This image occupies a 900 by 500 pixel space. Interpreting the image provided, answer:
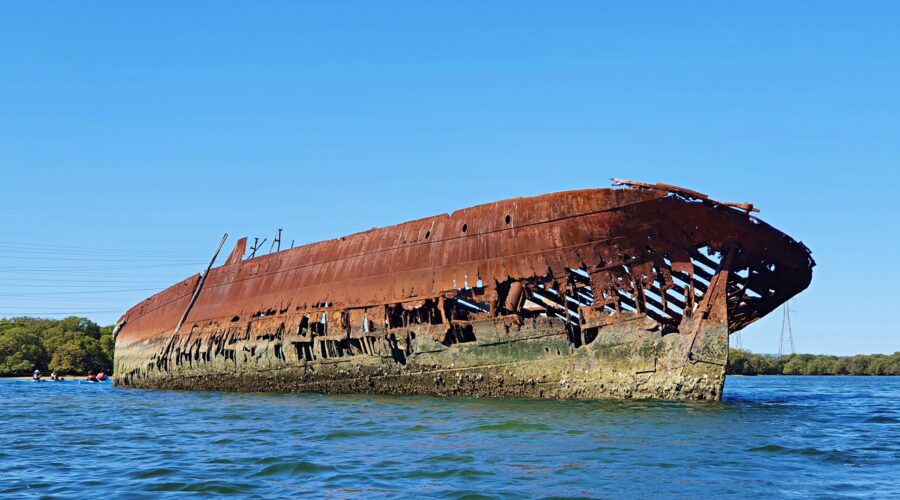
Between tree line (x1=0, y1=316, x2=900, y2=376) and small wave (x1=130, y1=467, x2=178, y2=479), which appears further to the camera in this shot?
tree line (x1=0, y1=316, x2=900, y2=376)

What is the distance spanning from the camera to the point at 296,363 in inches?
723

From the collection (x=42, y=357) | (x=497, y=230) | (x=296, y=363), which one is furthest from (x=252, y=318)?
(x=42, y=357)

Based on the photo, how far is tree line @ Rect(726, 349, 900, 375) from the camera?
6838 centimetres

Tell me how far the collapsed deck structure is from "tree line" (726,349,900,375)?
55.3m

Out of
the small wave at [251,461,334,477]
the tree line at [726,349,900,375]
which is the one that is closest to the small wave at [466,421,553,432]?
the small wave at [251,461,334,477]

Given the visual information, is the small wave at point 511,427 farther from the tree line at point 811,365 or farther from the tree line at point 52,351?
the tree line at point 811,365

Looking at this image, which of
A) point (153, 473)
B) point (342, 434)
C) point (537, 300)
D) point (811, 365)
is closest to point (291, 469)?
point (153, 473)

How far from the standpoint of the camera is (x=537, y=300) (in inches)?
570

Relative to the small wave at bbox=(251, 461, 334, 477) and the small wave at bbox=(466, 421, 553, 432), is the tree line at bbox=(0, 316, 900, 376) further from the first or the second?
the small wave at bbox=(251, 461, 334, 477)

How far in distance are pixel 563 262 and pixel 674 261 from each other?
75.6 inches

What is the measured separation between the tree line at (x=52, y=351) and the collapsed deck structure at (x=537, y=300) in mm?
42988

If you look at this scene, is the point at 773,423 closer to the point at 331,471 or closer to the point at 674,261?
the point at 674,261

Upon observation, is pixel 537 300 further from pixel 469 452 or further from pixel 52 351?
pixel 52 351

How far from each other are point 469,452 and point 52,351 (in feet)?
189
